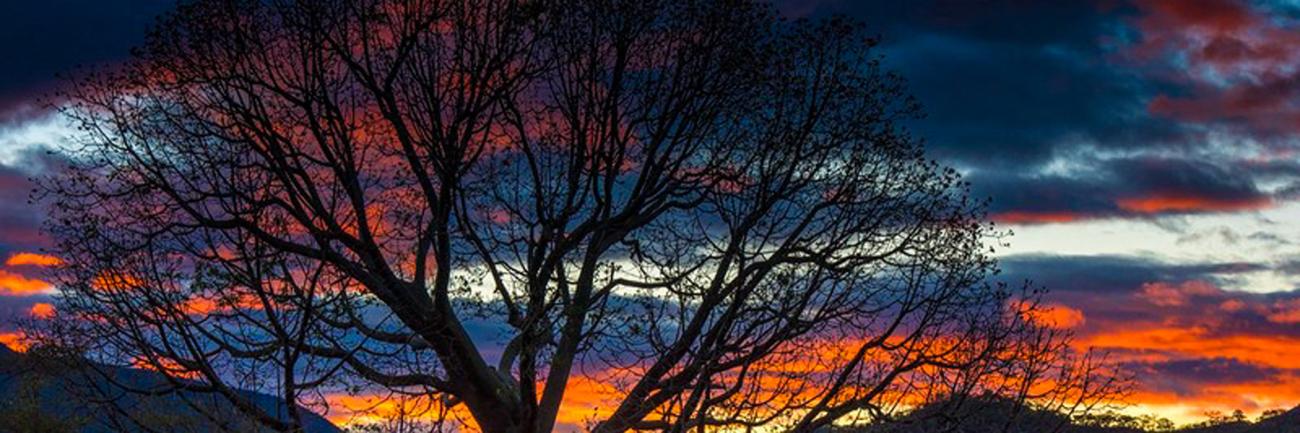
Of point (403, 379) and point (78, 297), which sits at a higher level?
point (78, 297)

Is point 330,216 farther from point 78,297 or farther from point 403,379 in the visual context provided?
point 78,297

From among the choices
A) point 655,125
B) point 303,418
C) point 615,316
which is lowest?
point 303,418

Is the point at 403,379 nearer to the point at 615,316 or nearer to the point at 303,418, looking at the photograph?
the point at 303,418

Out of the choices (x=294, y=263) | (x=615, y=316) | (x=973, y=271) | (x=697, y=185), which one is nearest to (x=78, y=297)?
(x=294, y=263)

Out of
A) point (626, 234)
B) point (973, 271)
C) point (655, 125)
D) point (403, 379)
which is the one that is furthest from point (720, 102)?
point (403, 379)

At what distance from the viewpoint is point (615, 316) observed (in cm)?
1847

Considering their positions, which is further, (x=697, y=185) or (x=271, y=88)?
(x=697, y=185)

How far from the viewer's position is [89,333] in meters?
19.3

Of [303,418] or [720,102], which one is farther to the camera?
[720,102]

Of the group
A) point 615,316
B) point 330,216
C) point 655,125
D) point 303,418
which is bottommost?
point 303,418

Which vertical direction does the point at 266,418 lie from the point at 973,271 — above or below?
below

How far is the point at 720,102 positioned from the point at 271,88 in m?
6.63

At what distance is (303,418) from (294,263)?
2230 millimetres

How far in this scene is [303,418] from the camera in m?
17.9
